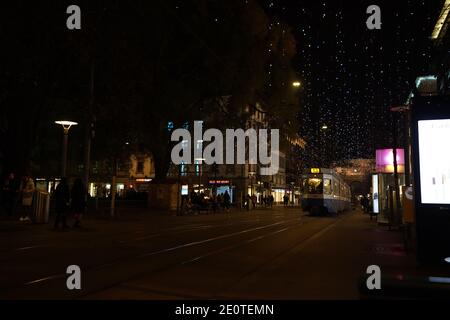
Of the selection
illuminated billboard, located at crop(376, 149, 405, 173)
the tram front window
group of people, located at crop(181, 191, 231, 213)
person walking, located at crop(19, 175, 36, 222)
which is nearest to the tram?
the tram front window

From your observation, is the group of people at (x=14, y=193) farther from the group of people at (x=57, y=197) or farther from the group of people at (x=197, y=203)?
the group of people at (x=197, y=203)

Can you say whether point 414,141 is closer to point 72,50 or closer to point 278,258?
point 278,258

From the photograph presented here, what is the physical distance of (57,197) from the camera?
17.4m

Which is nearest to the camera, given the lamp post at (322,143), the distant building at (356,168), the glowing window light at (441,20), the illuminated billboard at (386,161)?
the illuminated billboard at (386,161)

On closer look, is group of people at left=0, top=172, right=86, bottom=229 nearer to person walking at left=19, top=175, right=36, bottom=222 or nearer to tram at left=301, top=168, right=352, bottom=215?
person walking at left=19, top=175, right=36, bottom=222

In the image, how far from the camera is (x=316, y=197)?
35000mm

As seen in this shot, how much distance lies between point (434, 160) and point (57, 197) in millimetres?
13541

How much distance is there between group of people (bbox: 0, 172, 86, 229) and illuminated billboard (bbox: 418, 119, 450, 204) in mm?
13197

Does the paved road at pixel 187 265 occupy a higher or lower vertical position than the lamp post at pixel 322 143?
lower

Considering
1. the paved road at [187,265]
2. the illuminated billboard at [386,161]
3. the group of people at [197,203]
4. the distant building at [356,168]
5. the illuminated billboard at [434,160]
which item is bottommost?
the paved road at [187,265]

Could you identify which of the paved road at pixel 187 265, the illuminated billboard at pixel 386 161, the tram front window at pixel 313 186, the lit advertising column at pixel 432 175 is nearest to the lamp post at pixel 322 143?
the tram front window at pixel 313 186

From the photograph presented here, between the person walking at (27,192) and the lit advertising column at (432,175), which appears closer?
the lit advertising column at (432,175)

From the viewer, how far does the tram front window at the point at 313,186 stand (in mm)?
34875
